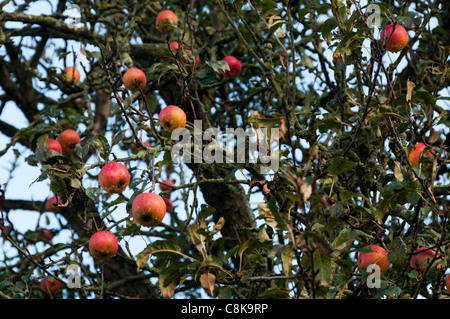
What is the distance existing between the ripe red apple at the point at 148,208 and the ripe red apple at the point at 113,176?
18 centimetres

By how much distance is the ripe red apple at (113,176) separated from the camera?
2482mm

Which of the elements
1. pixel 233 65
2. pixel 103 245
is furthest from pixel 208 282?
pixel 233 65

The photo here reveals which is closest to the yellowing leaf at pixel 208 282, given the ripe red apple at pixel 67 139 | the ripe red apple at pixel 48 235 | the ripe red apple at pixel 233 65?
the ripe red apple at pixel 233 65

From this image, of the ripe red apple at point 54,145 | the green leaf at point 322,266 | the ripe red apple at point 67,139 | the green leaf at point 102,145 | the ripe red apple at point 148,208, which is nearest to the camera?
the green leaf at point 322,266

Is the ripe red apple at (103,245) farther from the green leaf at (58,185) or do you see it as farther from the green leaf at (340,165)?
the green leaf at (340,165)

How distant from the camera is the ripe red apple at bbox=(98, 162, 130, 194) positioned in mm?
2482

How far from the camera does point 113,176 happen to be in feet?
8.15

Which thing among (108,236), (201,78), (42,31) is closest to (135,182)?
(108,236)

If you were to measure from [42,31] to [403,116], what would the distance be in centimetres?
300

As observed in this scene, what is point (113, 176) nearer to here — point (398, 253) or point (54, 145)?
point (54, 145)

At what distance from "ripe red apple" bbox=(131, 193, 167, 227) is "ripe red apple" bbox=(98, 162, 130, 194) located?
0.57 feet

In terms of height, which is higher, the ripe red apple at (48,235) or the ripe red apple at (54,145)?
Result: the ripe red apple at (54,145)

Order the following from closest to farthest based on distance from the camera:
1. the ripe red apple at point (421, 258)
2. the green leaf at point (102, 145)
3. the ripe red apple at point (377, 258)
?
1. the ripe red apple at point (377, 258)
2. the ripe red apple at point (421, 258)
3. the green leaf at point (102, 145)

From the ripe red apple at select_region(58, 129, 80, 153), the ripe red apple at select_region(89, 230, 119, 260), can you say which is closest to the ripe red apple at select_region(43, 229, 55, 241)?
the ripe red apple at select_region(58, 129, 80, 153)
